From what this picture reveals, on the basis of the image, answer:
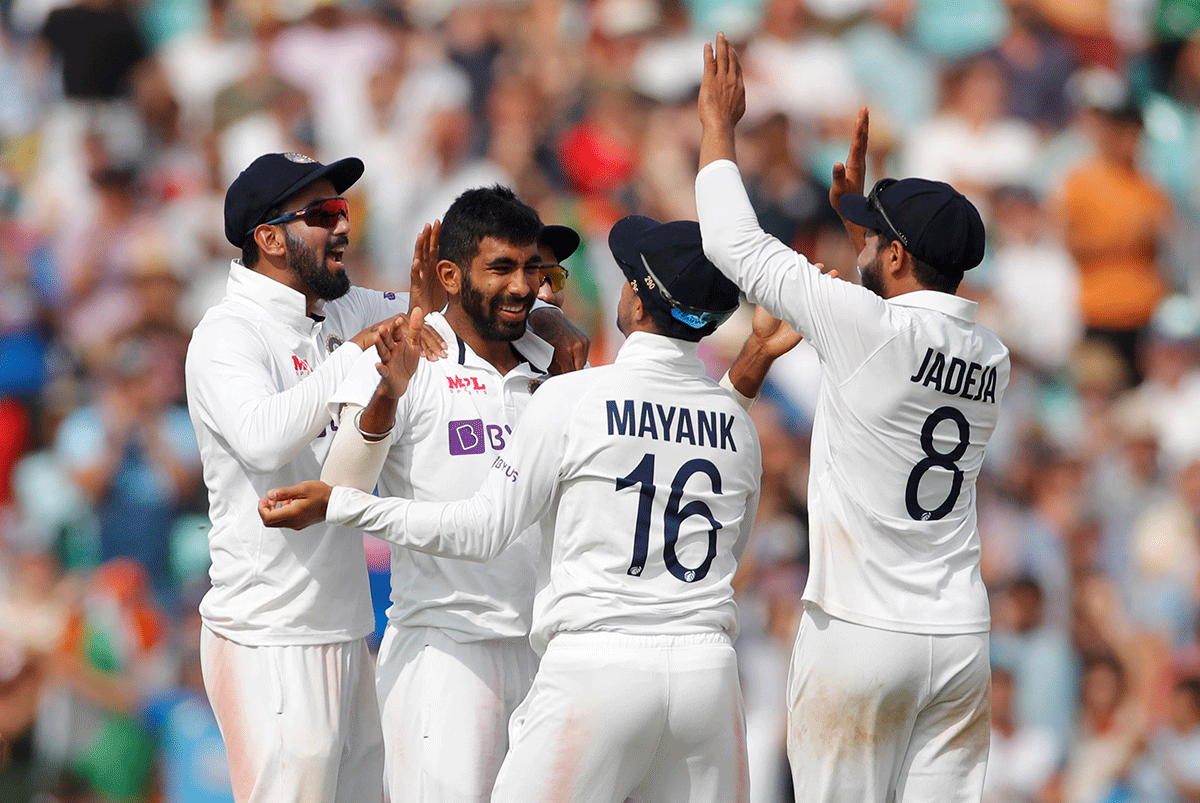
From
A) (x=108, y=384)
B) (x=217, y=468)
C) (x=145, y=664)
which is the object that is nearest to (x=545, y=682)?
(x=217, y=468)

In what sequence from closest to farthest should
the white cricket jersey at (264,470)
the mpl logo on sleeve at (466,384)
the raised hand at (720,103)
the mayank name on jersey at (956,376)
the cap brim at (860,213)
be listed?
the mayank name on jersey at (956,376)
the raised hand at (720,103)
the cap brim at (860,213)
the white cricket jersey at (264,470)
the mpl logo on sleeve at (466,384)

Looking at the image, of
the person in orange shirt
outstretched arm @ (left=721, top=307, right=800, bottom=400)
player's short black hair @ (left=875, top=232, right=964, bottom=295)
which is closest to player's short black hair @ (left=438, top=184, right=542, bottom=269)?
outstretched arm @ (left=721, top=307, right=800, bottom=400)

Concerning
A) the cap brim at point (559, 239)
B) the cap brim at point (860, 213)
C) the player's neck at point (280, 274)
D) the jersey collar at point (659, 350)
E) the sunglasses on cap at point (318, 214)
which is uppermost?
the sunglasses on cap at point (318, 214)

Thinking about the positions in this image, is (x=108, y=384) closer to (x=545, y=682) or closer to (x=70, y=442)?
(x=70, y=442)

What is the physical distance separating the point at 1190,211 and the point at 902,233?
7.78m

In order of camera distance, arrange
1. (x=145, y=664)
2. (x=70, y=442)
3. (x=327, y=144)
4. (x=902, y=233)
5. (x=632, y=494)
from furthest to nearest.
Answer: (x=327, y=144) → (x=70, y=442) → (x=145, y=664) → (x=902, y=233) → (x=632, y=494)

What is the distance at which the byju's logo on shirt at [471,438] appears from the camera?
15.3 ft

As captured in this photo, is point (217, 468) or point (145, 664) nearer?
point (217, 468)

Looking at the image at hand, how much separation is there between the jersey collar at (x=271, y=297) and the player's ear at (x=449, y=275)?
0.51 metres

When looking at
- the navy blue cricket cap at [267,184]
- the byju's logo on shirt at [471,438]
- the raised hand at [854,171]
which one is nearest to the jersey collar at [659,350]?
the byju's logo on shirt at [471,438]

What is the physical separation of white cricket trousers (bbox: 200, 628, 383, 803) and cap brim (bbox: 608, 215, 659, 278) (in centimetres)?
160

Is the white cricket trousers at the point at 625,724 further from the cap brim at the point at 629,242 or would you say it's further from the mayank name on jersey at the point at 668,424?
the cap brim at the point at 629,242

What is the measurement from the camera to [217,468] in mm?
4895

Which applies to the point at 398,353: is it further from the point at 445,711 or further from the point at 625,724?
the point at 625,724
